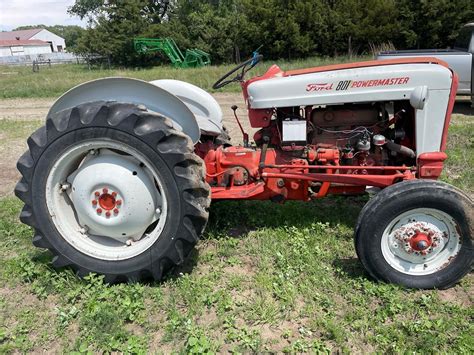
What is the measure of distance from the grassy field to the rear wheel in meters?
0.24

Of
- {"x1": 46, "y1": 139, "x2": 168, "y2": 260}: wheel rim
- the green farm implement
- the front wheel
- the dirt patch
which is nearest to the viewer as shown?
the front wheel

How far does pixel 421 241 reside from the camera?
9.29 feet

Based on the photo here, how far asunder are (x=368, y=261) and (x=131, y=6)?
32807 mm

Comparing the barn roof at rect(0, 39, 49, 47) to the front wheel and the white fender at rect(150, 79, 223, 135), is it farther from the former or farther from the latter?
the front wheel

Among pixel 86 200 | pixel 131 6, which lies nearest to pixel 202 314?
pixel 86 200

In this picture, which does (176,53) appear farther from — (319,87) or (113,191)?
(113,191)

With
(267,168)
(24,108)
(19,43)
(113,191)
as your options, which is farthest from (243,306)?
(19,43)

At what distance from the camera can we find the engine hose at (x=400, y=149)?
3248mm

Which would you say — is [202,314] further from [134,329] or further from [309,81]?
[309,81]

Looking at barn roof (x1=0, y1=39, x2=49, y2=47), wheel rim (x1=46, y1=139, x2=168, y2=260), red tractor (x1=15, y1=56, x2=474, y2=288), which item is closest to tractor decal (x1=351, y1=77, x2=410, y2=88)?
red tractor (x1=15, y1=56, x2=474, y2=288)

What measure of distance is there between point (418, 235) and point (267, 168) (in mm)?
1219

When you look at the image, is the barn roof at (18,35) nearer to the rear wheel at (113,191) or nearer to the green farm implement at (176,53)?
the green farm implement at (176,53)

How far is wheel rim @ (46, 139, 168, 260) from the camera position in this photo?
2967 millimetres

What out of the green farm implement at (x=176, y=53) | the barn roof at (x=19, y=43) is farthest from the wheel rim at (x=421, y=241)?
the barn roof at (x=19, y=43)
